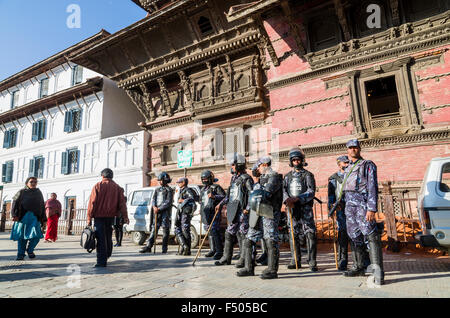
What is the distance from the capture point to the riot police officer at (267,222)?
12.9 ft

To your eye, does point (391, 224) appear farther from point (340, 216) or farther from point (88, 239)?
point (88, 239)

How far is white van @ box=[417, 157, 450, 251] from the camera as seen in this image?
425cm

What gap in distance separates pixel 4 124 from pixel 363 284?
104 feet

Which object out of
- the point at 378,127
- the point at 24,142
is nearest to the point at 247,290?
the point at 378,127

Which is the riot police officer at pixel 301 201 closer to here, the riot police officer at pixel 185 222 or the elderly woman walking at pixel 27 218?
the riot police officer at pixel 185 222

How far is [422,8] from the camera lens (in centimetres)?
949

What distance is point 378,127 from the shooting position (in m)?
10.0

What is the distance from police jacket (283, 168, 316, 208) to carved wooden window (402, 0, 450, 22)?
29.4ft

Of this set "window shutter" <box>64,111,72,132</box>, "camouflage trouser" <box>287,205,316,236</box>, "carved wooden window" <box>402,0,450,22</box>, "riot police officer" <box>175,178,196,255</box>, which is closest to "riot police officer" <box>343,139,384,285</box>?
"camouflage trouser" <box>287,205,316,236</box>

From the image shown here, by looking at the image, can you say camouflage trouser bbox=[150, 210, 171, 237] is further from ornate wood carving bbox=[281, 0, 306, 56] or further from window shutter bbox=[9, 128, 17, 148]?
window shutter bbox=[9, 128, 17, 148]

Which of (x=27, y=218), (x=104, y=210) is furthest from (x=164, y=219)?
(x=27, y=218)

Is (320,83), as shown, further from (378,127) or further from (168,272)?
(168,272)

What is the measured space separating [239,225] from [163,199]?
2836 millimetres
